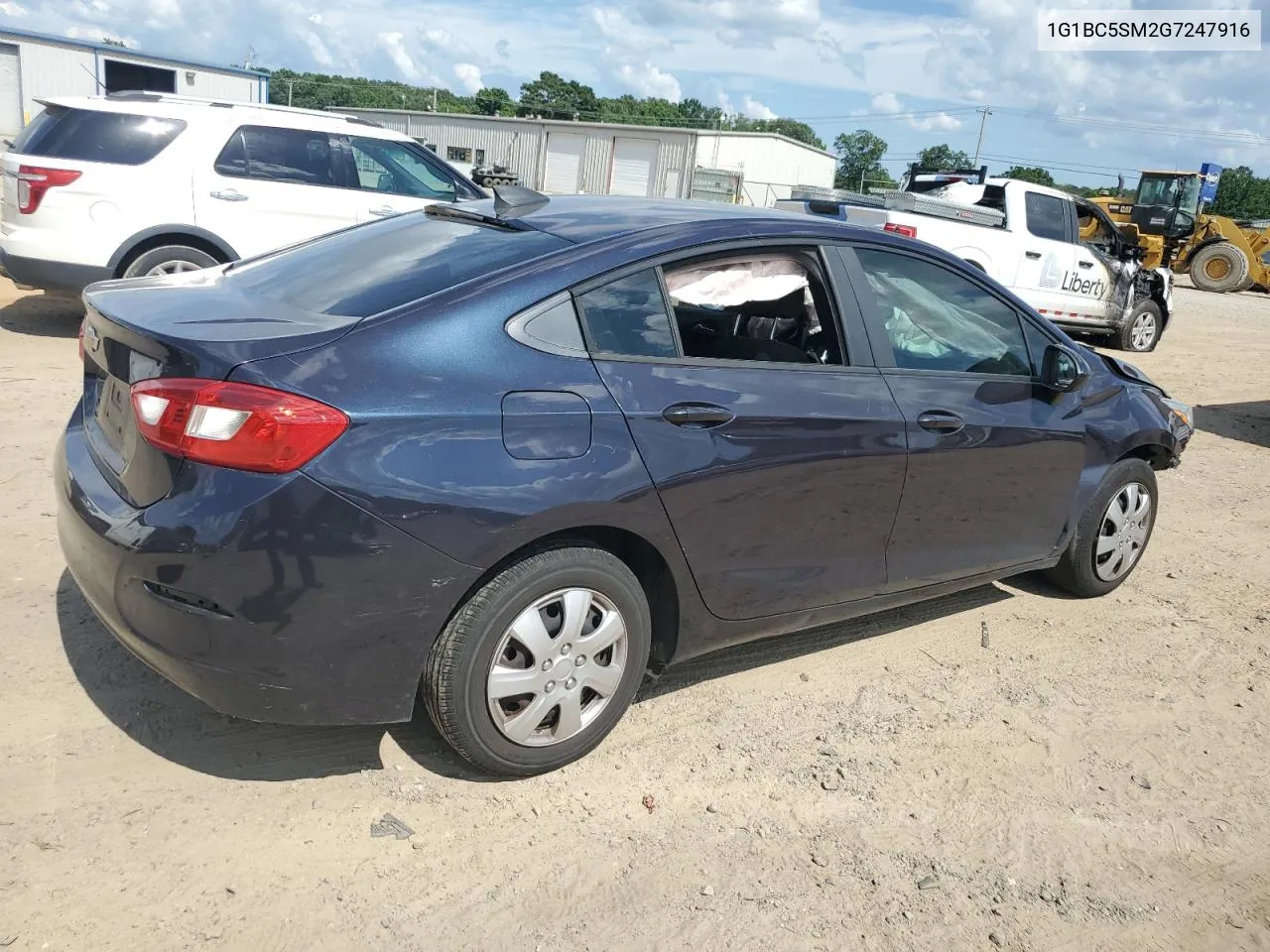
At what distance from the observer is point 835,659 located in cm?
413

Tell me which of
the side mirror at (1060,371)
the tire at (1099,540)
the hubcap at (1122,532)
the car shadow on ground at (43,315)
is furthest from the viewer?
the car shadow on ground at (43,315)

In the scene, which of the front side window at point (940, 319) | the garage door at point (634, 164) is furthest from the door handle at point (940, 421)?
the garage door at point (634, 164)

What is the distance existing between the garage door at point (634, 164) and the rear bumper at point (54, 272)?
4001 cm

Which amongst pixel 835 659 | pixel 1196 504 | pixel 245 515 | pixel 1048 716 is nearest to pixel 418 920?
pixel 245 515

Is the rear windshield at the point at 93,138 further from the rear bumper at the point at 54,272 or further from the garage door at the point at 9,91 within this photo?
the garage door at the point at 9,91

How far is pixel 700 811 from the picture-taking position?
3088 mm

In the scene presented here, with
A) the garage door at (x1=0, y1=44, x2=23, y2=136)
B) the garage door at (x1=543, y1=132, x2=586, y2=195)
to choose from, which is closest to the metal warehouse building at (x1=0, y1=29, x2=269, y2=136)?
the garage door at (x1=0, y1=44, x2=23, y2=136)

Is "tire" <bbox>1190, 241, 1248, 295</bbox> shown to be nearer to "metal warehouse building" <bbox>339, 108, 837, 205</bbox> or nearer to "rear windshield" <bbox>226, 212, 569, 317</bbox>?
"metal warehouse building" <bbox>339, 108, 837, 205</bbox>

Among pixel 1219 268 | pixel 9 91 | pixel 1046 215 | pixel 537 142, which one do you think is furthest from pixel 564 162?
pixel 1046 215

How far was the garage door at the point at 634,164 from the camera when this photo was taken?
4638 centimetres

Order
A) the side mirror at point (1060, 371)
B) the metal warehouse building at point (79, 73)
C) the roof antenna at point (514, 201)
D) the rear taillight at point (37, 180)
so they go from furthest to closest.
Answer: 1. the metal warehouse building at point (79, 73)
2. the rear taillight at point (37, 180)
3. the side mirror at point (1060, 371)
4. the roof antenna at point (514, 201)

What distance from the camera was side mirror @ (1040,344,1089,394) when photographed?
4227mm

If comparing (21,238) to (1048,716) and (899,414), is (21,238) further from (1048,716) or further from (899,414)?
(1048,716)

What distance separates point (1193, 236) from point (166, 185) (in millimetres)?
25965
